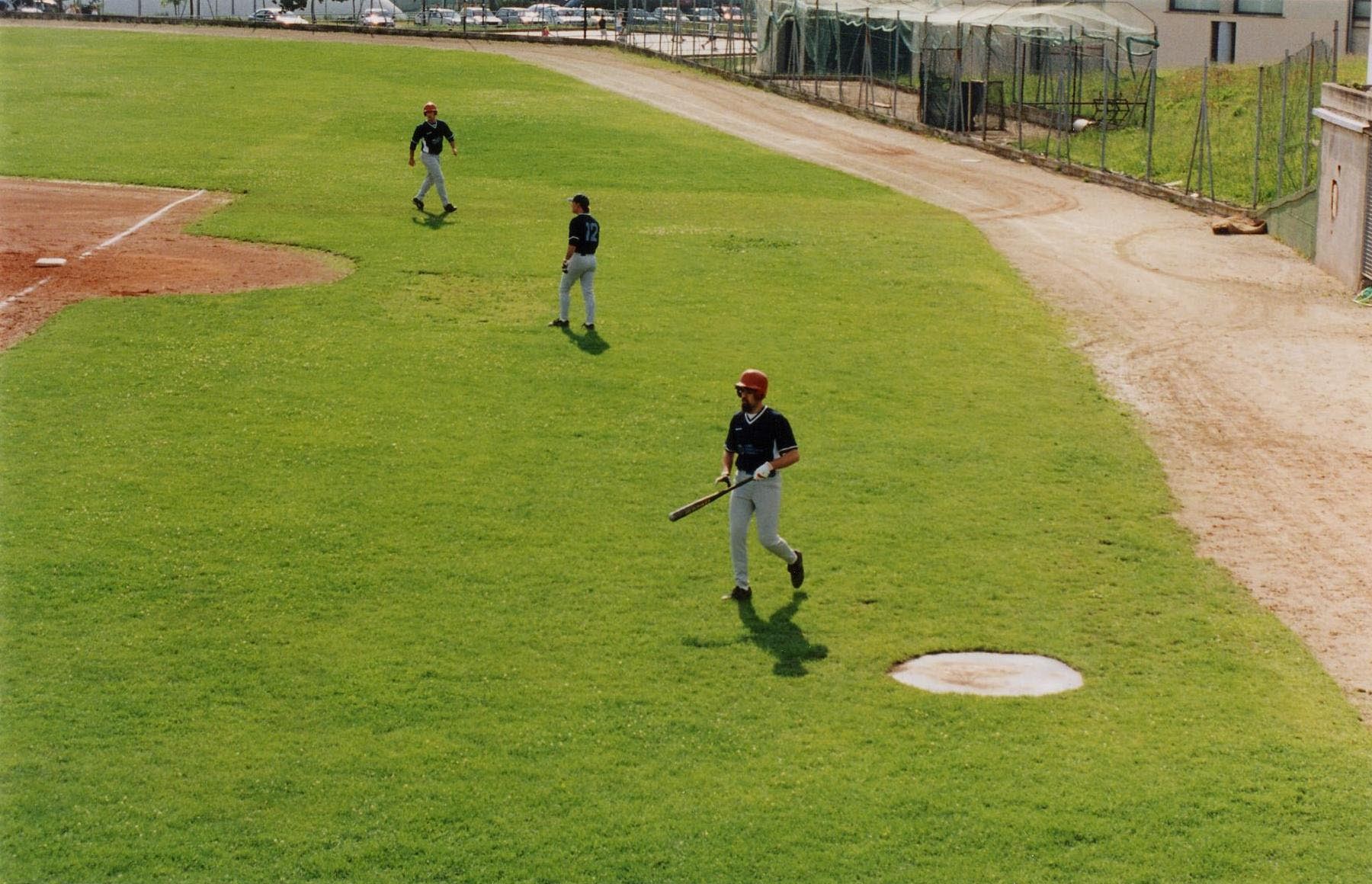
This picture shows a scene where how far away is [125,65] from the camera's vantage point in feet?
175

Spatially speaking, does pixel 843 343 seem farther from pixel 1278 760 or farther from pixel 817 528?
pixel 1278 760

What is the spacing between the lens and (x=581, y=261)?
2302 centimetres

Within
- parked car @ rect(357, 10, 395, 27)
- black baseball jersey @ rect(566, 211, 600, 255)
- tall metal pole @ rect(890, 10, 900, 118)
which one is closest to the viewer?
black baseball jersey @ rect(566, 211, 600, 255)

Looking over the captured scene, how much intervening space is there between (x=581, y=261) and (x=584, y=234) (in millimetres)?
475

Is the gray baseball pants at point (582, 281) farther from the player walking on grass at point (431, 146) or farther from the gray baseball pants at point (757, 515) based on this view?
the gray baseball pants at point (757, 515)

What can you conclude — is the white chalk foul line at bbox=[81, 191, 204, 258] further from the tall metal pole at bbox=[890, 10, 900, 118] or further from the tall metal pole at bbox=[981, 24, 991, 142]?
the tall metal pole at bbox=[981, 24, 991, 142]

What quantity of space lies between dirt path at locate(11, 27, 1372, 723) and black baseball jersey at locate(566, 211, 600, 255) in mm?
7831

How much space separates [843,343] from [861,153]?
19923 millimetres

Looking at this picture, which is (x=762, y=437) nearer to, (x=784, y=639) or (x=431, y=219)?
(x=784, y=639)

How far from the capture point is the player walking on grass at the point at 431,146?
30734 mm

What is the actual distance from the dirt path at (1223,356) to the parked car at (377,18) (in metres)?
35.4

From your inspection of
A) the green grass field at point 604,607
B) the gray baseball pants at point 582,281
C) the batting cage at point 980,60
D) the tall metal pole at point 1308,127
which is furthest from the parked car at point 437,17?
the gray baseball pants at point 582,281

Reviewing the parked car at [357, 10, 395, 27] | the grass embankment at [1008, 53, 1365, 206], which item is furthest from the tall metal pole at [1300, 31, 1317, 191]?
the parked car at [357, 10, 395, 27]

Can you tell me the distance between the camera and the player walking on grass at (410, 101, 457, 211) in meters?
30.7
